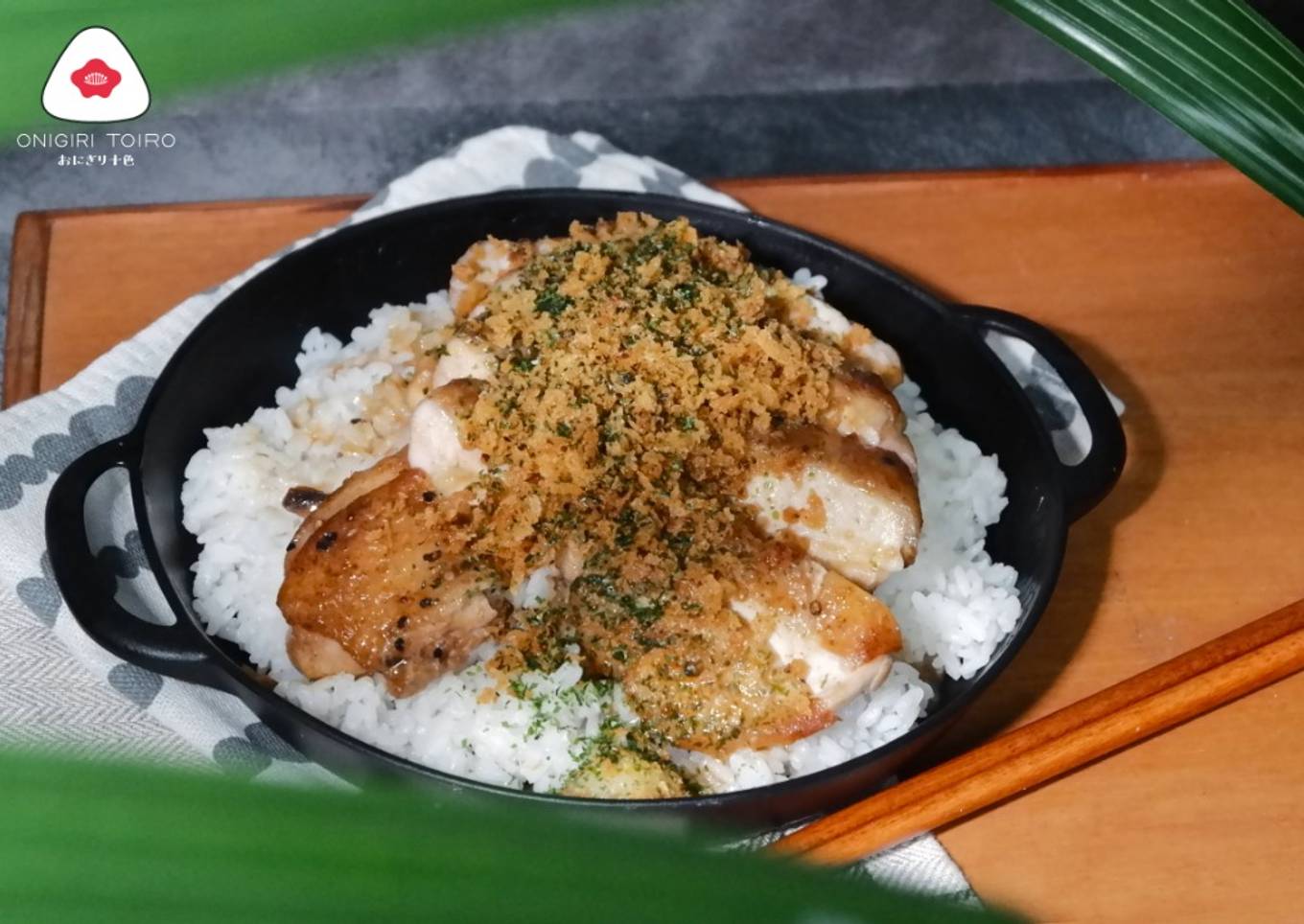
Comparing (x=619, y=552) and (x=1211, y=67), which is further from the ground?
(x=1211, y=67)

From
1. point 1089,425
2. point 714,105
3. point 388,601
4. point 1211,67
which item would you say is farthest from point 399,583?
point 714,105

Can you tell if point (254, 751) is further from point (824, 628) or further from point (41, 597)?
point (824, 628)

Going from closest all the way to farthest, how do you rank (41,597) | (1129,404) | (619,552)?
(619,552), (41,597), (1129,404)

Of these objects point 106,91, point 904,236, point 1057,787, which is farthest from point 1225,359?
point 106,91

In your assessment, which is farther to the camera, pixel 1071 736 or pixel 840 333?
pixel 840 333

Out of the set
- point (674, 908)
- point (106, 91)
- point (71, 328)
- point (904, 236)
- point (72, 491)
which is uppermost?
point (674, 908)

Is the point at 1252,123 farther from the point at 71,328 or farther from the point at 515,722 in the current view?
the point at 71,328
